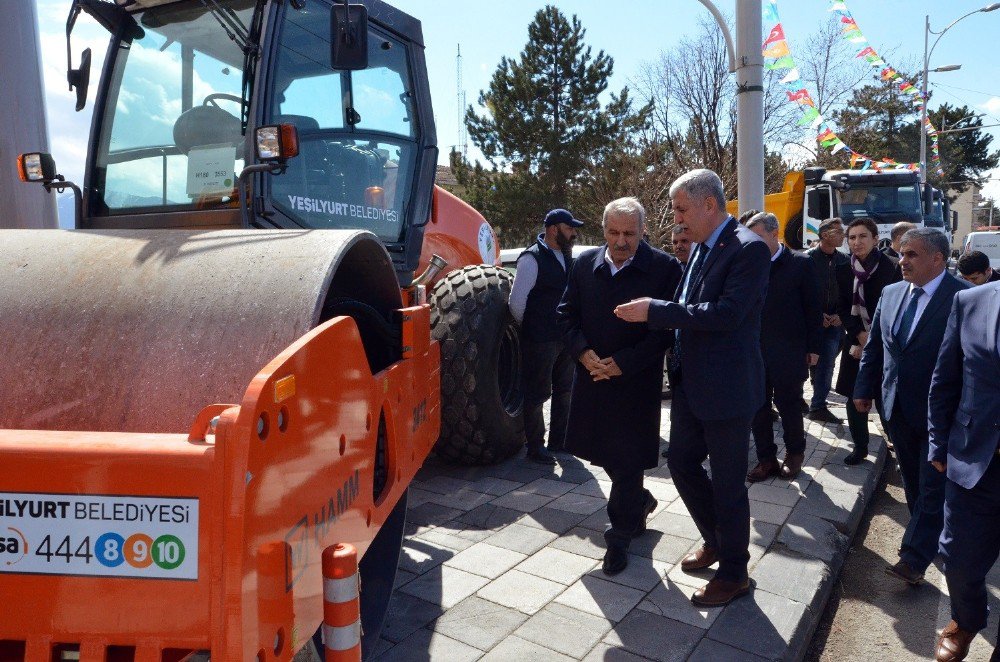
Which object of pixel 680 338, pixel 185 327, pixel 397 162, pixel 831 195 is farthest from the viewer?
pixel 831 195

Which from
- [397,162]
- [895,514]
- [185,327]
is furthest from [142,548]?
[895,514]

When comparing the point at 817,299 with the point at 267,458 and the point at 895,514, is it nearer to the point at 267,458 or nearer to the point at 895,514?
the point at 895,514

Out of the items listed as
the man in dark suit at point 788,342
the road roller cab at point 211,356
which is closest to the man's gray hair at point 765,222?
the man in dark suit at point 788,342

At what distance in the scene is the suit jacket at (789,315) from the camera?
5395 millimetres

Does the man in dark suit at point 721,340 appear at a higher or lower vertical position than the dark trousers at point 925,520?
higher

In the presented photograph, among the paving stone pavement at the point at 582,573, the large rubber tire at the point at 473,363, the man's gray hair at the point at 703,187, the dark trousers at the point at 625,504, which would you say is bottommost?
the paving stone pavement at the point at 582,573

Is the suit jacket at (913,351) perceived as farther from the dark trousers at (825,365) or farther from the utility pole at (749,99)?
the utility pole at (749,99)

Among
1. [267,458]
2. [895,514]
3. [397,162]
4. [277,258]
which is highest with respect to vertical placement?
[397,162]

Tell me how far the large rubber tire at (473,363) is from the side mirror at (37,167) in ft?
7.43

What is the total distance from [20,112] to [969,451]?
5.52 metres

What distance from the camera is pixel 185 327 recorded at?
2127 mm

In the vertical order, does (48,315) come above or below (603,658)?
above

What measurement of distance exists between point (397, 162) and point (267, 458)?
2.97 meters

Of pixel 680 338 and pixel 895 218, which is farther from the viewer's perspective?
pixel 895 218
